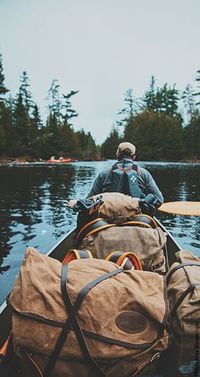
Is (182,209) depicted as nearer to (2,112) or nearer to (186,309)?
(186,309)

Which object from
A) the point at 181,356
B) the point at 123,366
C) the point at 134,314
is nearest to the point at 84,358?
the point at 123,366

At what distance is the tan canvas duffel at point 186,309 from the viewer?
1.90 meters

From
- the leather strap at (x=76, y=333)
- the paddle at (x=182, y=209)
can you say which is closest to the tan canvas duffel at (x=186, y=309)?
the leather strap at (x=76, y=333)

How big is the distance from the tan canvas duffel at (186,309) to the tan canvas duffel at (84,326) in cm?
10

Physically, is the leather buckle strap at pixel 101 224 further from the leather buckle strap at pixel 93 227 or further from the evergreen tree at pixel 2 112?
the evergreen tree at pixel 2 112

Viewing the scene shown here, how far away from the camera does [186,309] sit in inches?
76.0

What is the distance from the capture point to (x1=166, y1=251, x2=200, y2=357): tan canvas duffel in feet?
6.23

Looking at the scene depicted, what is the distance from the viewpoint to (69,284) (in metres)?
1.91

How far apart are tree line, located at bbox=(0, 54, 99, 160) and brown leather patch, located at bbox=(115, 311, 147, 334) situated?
50.3m

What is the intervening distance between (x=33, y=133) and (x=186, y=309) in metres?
60.4

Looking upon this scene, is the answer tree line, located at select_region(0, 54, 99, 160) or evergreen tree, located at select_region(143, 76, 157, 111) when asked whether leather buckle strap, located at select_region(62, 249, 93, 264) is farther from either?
evergreen tree, located at select_region(143, 76, 157, 111)

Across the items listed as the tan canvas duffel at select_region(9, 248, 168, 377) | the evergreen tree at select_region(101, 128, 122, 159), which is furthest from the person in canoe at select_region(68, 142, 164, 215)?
the evergreen tree at select_region(101, 128, 122, 159)

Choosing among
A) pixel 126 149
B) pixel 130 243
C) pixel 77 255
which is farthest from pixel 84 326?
pixel 126 149

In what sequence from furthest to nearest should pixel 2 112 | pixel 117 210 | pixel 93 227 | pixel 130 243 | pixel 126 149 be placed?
1. pixel 2 112
2. pixel 126 149
3. pixel 117 210
4. pixel 93 227
5. pixel 130 243
